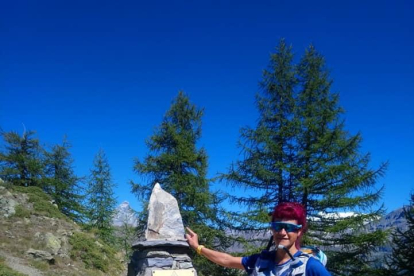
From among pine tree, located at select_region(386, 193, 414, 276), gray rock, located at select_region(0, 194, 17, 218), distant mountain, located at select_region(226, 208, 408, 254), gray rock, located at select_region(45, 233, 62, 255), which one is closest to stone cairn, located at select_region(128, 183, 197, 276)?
distant mountain, located at select_region(226, 208, 408, 254)

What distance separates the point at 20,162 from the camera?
77.9 feet

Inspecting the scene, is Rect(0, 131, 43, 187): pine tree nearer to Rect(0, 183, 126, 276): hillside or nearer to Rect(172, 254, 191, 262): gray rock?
Rect(0, 183, 126, 276): hillside

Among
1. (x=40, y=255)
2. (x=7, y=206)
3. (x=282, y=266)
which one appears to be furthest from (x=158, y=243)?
(x=7, y=206)

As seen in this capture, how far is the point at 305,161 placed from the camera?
377 inches

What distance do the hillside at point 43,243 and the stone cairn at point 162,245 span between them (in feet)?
23.9

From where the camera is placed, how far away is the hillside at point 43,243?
515 inches

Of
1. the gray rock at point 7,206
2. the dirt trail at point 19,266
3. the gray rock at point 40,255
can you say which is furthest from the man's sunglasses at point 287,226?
the gray rock at point 7,206

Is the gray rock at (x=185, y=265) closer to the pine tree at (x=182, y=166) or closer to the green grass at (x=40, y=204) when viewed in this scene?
the pine tree at (x=182, y=166)

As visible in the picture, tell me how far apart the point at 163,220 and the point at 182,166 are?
809cm

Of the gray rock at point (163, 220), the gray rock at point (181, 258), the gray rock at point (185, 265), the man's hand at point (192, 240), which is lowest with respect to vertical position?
the gray rock at point (185, 265)

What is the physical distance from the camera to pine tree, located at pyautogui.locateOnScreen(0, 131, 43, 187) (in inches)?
919

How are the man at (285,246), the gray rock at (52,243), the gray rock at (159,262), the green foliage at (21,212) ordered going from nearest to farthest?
the man at (285,246) < the gray rock at (159,262) < the gray rock at (52,243) < the green foliage at (21,212)

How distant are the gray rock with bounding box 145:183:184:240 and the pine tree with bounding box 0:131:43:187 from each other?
21.1m

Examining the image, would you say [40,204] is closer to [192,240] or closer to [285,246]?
[192,240]
